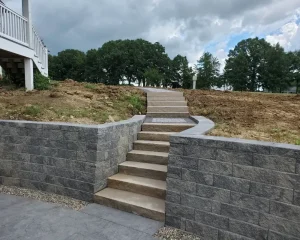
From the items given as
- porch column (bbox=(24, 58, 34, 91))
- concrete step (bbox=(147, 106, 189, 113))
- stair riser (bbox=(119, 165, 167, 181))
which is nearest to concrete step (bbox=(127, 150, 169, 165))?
stair riser (bbox=(119, 165, 167, 181))

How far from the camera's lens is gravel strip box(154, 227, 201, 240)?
254cm

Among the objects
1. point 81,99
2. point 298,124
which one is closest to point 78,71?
point 81,99

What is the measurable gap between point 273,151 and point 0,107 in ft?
16.8

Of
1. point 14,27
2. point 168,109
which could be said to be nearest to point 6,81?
point 14,27

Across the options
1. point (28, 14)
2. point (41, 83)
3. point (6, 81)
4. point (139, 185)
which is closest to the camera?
point (139, 185)

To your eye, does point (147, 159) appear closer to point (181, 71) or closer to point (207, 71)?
point (207, 71)

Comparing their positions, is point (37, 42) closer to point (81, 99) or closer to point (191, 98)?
point (81, 99)

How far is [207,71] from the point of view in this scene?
128ft

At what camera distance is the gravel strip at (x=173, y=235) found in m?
2.54

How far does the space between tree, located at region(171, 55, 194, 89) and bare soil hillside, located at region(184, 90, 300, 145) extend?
37.7 meters

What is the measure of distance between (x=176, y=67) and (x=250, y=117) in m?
43.0

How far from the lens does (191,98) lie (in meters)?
6.58

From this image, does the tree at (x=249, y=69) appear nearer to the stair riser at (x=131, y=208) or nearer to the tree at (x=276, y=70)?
the tree at (x=276, y=70)

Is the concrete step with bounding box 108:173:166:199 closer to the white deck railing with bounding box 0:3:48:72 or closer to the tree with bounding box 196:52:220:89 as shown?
the white deck railing with bounding box 0:3:48:72
